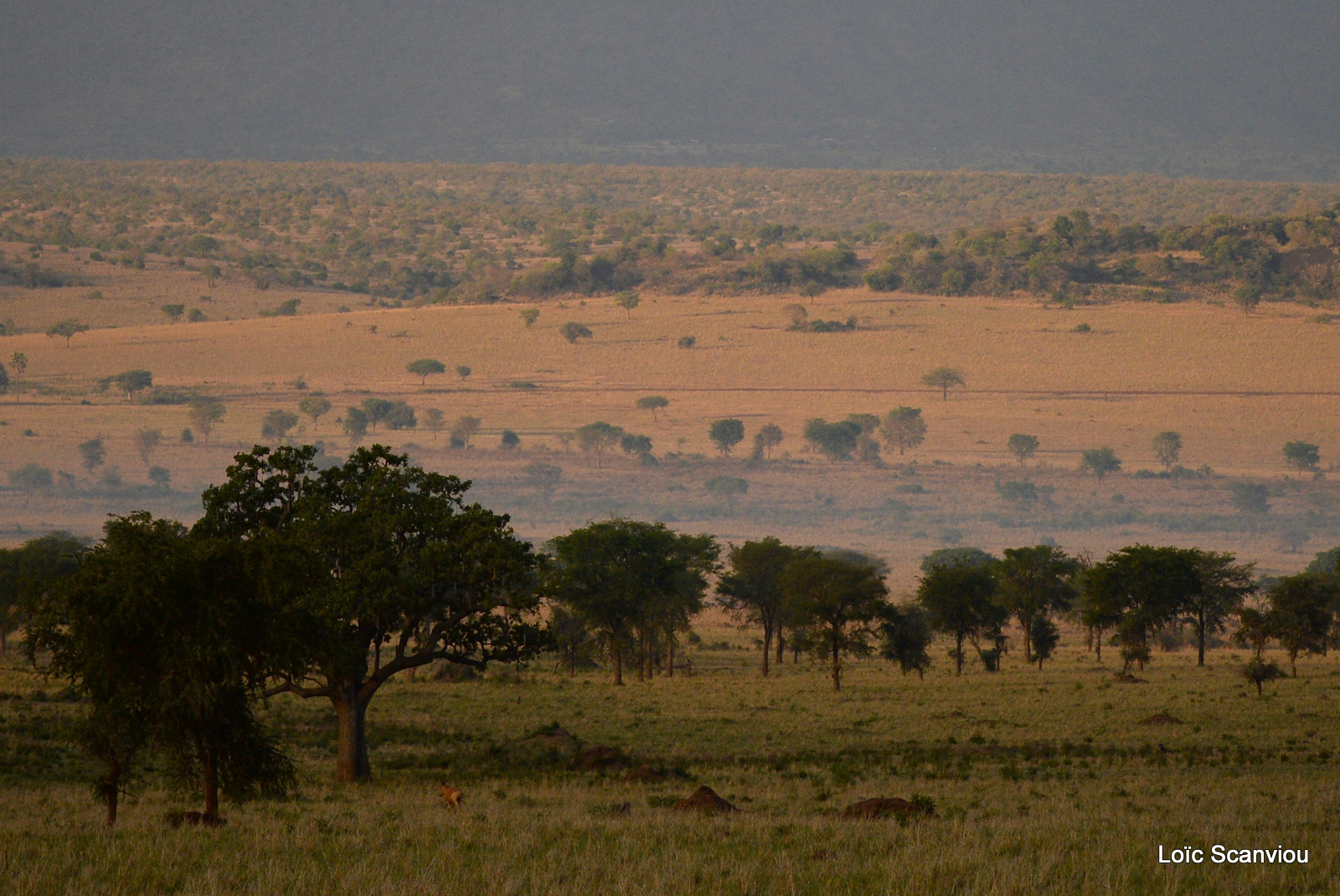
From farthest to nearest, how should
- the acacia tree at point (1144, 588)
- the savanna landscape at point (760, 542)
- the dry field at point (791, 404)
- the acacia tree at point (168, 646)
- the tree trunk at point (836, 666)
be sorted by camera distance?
the dry field at point (791, 404) < the acacia tree at point (1144, 588) < the tree trunk at point (836, 666) < the acacia tree at point (168, 646) < the savanna landscape at point (760, 542)

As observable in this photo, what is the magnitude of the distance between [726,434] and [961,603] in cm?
9498

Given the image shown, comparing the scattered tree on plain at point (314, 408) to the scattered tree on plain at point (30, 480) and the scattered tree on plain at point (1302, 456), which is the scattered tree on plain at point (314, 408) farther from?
the scattered tree on plain at point (1302, 456)

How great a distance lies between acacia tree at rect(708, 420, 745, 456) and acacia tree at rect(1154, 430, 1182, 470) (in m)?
42.1

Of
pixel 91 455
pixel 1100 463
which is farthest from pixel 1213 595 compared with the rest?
pixel 91 455

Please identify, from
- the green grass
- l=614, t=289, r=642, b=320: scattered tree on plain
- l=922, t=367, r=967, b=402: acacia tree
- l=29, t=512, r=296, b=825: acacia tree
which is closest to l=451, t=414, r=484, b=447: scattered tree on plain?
l=614, t=289, r=642, b=320: scattered tree on plain

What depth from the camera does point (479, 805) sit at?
2047 cm

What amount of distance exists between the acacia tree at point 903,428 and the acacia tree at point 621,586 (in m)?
97.8

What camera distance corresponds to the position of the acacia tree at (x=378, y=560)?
79.3 feet

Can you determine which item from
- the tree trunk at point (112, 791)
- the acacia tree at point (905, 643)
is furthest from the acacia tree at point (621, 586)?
the tree trunk at point (112, 791)

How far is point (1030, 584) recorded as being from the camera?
58.5 metres

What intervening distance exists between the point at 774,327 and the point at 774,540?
4665 inches

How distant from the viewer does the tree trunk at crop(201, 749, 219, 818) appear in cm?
1766

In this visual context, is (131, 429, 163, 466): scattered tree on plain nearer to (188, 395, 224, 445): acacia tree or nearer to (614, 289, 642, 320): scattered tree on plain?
(188, 395, 224, 445): acacia tree

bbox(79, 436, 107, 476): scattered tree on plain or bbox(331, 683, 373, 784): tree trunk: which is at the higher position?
bbox(79, 436, 107, 476): scattered tree on plain
